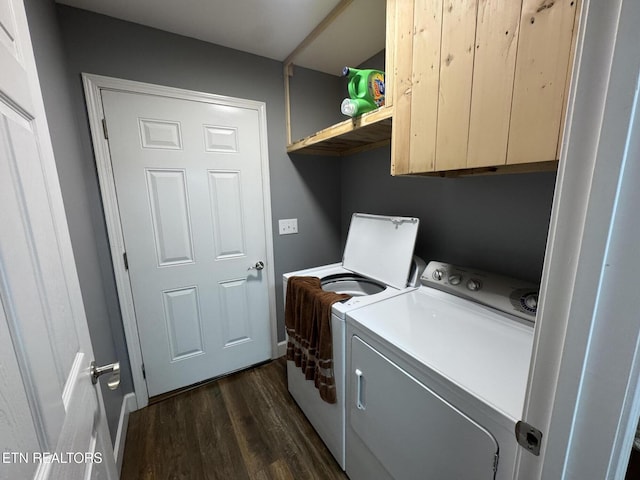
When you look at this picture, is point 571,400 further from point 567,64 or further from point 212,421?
point 212,421

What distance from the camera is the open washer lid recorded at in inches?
60.1

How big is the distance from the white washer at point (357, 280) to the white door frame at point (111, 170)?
788 mm

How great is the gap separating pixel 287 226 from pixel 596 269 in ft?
6.45

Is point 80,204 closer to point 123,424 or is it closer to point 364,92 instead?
point 123,424

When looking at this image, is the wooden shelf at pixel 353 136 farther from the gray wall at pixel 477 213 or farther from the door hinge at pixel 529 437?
the door hinge at pixel 529 437

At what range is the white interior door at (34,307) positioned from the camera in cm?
40

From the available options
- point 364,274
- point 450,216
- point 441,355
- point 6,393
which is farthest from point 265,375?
point 6,393

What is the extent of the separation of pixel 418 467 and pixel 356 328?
0.49 meters

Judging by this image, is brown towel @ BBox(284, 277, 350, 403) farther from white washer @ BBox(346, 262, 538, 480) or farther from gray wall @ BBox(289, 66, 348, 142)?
gray wall @ BBox(289, 66, 348, 142)

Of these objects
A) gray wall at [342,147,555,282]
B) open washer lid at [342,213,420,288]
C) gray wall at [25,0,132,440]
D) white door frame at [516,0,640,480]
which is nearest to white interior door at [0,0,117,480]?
gray wall at [25,0,132,440]

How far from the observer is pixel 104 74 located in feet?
4.93

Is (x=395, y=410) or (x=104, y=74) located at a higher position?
(x=104, y=74)

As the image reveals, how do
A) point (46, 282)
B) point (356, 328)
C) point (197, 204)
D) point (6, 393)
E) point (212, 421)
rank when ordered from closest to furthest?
point (6, 393)
point (46, 282)
point (356, 328)
point (212, 421)
point (197, 204)

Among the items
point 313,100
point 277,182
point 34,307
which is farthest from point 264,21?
point 34,307
